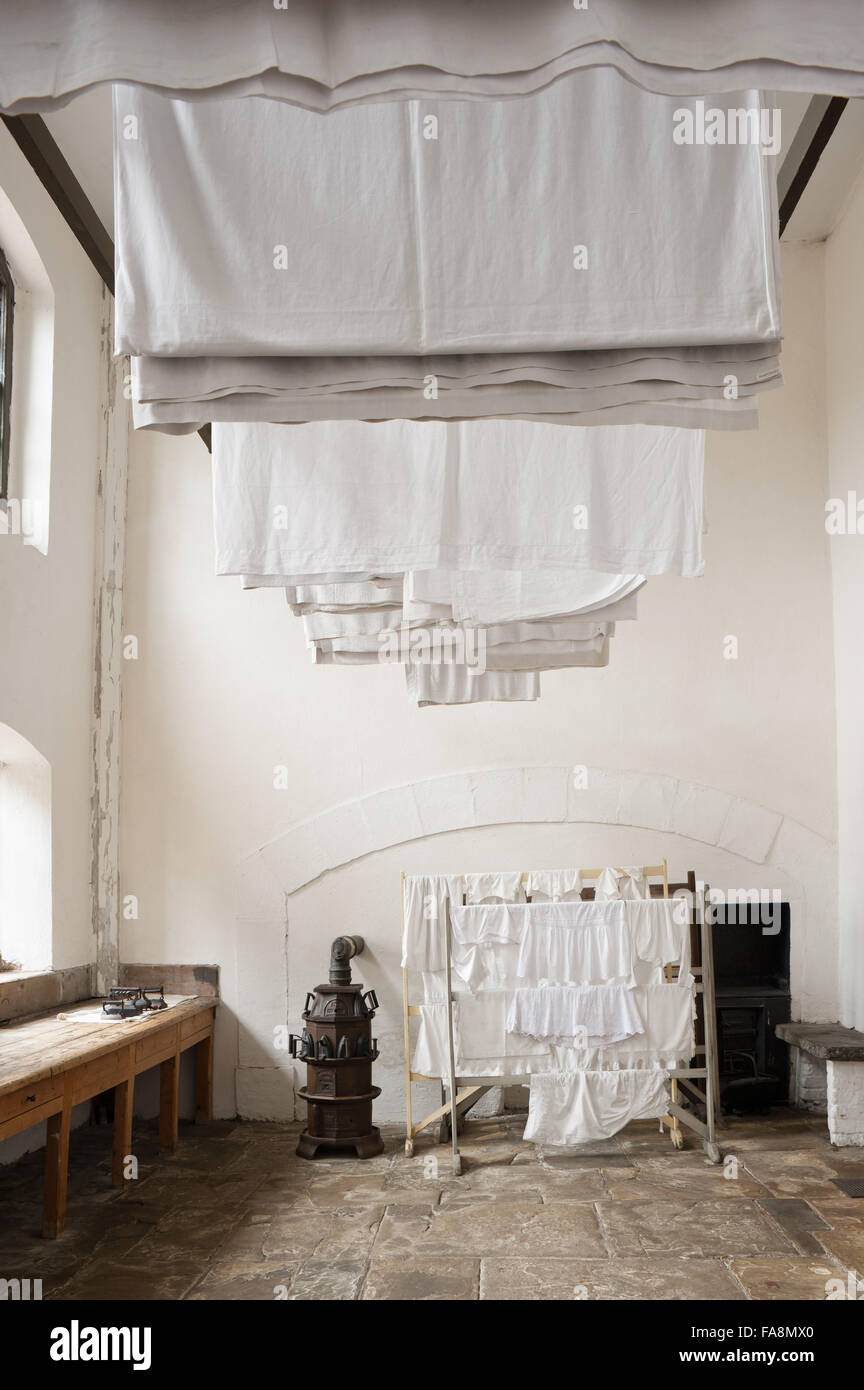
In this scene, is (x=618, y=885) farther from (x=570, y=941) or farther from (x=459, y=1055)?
(x=459, y=1055)

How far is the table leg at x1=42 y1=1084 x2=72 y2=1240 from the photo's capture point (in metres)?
4.95

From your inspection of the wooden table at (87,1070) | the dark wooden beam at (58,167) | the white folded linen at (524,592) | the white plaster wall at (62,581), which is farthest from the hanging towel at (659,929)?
the dark wooden beam at (58,167)

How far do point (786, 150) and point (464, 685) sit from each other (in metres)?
4.20

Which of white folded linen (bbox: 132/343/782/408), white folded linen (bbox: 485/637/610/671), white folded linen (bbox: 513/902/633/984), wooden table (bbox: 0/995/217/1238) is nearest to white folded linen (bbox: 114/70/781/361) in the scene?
white folded linen (bbox: 132/343/782/408)

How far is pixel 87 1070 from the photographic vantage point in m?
5.22

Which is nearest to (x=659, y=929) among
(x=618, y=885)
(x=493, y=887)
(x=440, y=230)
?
(x=618, y=885)

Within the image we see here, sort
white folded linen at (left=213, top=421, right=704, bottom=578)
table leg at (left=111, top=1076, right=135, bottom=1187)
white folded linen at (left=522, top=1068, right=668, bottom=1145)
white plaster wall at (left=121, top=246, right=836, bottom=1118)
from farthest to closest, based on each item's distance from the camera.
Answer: white plaster wall at (left=121, top=246, right=836, bottom=1118) → white folded linen at (left=522, top=1068, right=668, bottom=1145) → table leg at (left=111, top=1076, right=135, bottom=1187) → white folded linen at (left=213, top=421, right=704, bottom=578)

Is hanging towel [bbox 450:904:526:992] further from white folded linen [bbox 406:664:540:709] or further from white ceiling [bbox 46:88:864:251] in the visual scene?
white ceiling [bbox 46:88:864:251]

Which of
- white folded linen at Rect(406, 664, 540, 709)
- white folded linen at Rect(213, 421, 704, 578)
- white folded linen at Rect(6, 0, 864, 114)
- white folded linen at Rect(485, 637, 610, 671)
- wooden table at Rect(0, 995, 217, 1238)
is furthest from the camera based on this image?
white folded linen at Rect(406, 664, 540, 709)

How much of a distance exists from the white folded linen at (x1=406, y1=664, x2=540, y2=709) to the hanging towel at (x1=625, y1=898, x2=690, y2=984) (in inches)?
50.4

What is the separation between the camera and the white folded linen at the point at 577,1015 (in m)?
5.86

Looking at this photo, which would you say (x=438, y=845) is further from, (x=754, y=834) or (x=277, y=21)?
(x=277, y=21)

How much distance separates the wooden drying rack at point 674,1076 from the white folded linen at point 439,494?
10.0 feet
